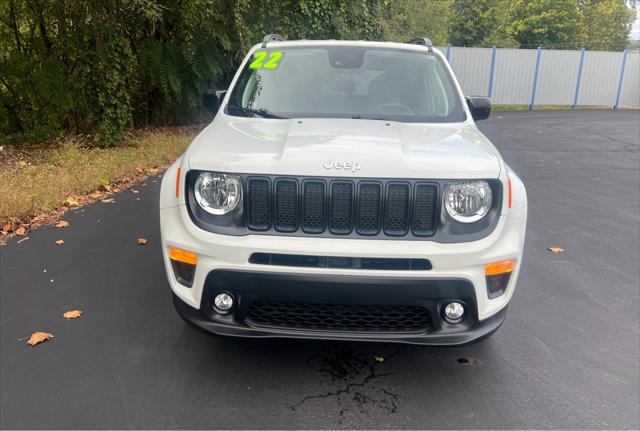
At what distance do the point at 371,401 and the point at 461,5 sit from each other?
40107 millimetres

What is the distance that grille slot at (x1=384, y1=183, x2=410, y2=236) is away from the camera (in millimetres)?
2674

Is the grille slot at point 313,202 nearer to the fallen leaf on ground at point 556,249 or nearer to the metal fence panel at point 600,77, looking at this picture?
the fallen leaf on ground at point 556,249

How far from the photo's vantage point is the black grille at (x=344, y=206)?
8.77 feet

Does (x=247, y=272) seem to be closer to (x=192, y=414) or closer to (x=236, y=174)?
(x=236, y=174)

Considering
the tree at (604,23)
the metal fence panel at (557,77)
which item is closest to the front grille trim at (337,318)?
the metal fence panel at (557,77)

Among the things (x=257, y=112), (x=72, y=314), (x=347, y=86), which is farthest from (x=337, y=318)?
(x=72, y=314)

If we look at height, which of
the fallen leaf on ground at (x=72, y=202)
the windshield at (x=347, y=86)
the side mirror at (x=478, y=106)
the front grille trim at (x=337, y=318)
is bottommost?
the fallen leaf on ground at (x=72, y=202)

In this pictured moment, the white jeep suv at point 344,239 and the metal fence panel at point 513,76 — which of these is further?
the metal fence panel at point 513,76

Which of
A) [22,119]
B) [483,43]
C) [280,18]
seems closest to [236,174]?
[22,119]

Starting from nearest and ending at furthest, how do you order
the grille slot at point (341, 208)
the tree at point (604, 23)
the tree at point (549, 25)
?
1. the grille slot at point (341, 208)
2. the tree at point (549, 25)
3. the tree at point (604, 23)

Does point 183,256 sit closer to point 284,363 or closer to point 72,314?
point 284,363

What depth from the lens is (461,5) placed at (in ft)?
125

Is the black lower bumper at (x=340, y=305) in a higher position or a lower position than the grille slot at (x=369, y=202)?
lower

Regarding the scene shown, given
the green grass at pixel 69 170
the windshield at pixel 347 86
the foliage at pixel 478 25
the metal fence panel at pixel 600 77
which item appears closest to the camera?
the windshield at pixel 347 86
